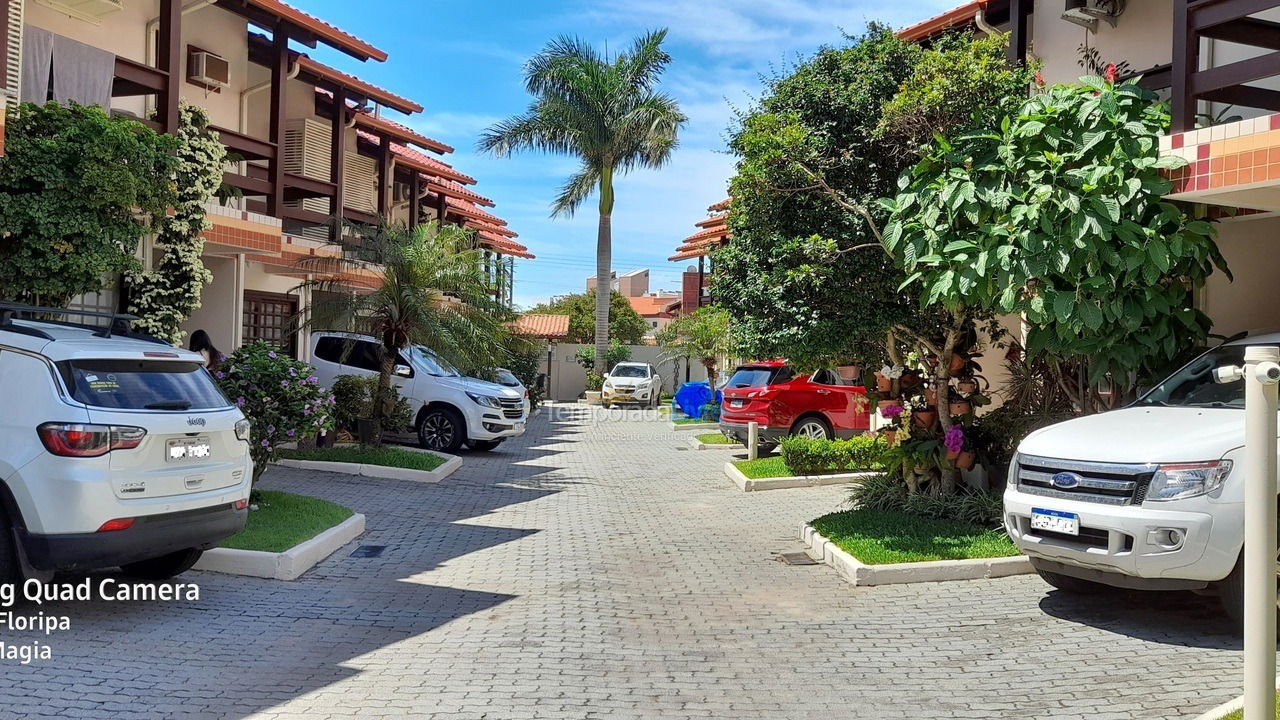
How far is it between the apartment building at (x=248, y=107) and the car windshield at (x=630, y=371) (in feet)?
40.1

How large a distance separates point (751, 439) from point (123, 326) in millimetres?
10937

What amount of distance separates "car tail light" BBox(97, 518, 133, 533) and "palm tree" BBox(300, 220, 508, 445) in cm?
933

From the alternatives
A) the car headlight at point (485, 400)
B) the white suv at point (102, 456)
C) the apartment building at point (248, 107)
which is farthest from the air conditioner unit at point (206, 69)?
the white suv at point (102, 456)

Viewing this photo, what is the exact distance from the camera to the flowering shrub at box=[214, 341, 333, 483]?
9.77 meters

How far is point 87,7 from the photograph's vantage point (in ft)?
46.4

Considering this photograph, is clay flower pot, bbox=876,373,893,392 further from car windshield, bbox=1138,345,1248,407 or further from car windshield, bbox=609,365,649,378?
car windshield, bbox=609,365,649,378

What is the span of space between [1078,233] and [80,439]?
7451 millimetres

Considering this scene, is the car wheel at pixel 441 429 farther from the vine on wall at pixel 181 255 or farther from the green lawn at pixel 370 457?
the vine on wall at pixel 181 255

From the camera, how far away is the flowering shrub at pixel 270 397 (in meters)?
9.77

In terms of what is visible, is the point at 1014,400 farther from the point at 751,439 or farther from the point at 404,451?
the point at 404,451

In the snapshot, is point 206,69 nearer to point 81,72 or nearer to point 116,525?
point 81,72

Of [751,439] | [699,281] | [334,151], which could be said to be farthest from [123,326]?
[699,281]

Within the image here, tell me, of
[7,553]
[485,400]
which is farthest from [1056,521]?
[485,400]

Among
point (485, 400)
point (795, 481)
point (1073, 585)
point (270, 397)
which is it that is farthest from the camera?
point (485, 400)
